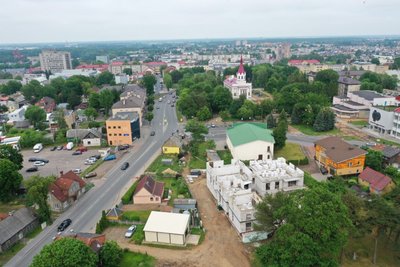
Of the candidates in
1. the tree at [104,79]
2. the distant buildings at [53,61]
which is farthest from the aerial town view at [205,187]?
the distant buildings at [53,61]

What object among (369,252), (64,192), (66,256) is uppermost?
(66,256)

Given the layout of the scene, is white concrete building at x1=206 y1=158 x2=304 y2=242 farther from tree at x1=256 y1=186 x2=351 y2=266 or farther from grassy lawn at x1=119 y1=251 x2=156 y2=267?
grassy lawn at x1=119 y1=251 x2=156 y2=267

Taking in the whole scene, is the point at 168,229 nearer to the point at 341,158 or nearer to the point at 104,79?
the point at 341,158

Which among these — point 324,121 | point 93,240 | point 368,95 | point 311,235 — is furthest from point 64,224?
point 368,95

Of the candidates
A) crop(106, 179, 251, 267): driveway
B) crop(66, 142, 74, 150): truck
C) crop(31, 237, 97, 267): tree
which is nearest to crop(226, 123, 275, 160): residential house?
crop(106, 179, 251, 267): driveway

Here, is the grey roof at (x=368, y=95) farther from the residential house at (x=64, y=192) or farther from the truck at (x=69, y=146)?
the residential house at (x=64, y=192)

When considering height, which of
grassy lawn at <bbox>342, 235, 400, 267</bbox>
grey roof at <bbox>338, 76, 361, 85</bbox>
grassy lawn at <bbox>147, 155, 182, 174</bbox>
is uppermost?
grey roof at <bbox>338, 76, 361, 85</bbox>

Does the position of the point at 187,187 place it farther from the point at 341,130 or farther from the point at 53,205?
the point at 341,130
